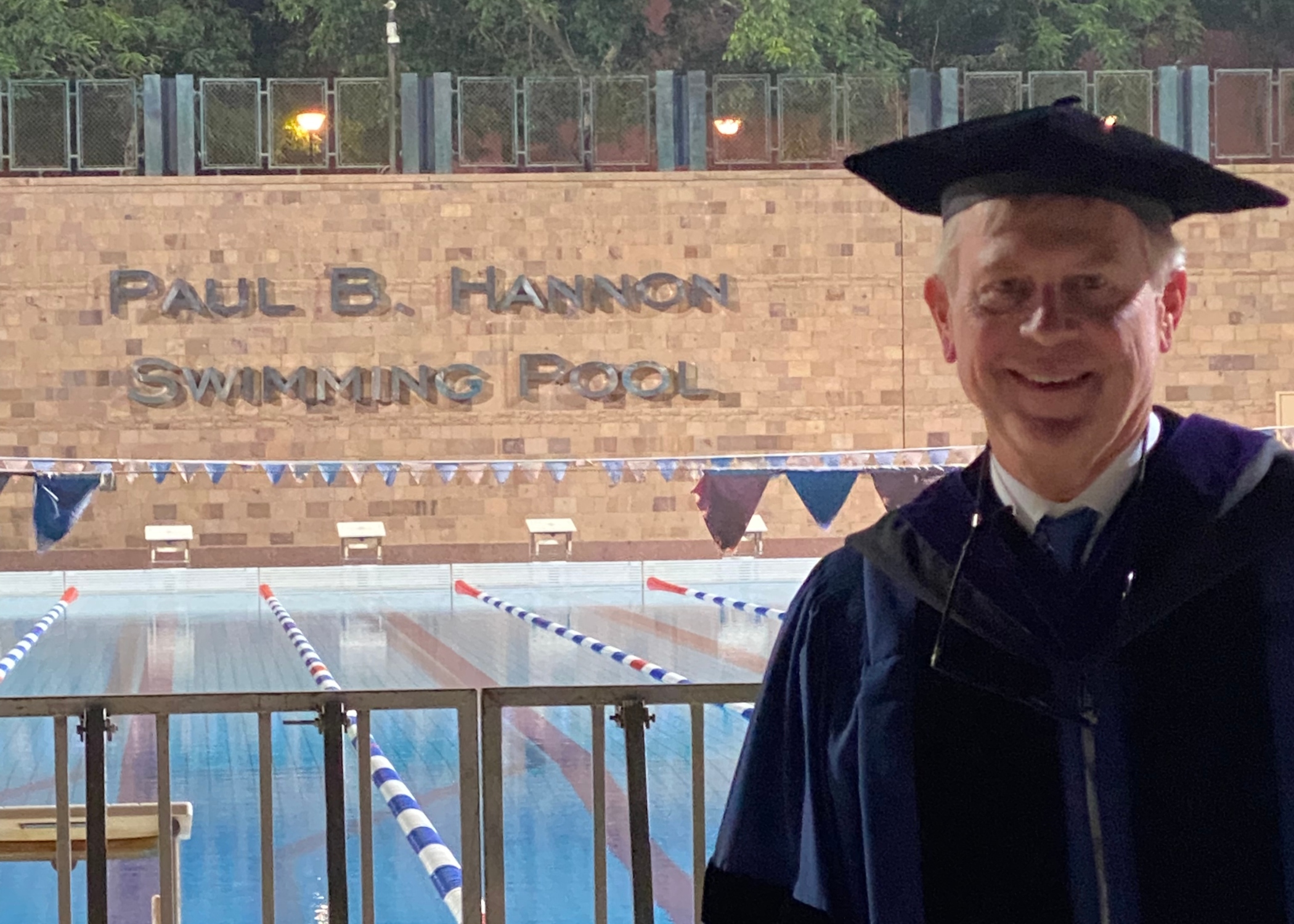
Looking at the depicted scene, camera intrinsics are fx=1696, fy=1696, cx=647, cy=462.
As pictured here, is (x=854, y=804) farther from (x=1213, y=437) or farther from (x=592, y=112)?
(x=592, y=112)

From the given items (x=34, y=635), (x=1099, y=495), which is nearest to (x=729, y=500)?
(x=34, y=635)

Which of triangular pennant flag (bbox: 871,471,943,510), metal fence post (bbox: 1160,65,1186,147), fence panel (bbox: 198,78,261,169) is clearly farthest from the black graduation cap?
metal fence post (bbox: 1160,65,1186,147)

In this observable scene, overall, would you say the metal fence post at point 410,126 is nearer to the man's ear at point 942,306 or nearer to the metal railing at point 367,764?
the metal railing at point 367,764

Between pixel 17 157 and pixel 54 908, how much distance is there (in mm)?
17844

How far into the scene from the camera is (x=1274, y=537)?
1784 millimetres

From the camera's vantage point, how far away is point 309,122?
884 inches

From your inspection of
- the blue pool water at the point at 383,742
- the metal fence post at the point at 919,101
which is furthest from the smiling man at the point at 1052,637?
the metal fence post at the point at 919,101

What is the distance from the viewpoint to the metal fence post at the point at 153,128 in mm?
22016

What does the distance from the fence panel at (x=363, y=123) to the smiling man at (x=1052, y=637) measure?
21.1 meters

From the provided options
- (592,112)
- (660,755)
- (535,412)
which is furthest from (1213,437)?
(592,112)

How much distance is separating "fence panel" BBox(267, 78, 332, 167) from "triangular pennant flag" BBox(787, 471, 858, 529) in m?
10.4

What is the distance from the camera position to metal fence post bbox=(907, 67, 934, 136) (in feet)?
75.9

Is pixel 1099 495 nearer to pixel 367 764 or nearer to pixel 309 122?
pixel 367 764

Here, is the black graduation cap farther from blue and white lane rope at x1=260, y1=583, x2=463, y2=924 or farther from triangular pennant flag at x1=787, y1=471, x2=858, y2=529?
triangular pennant flag at x1=787, y1=471, x2=858, y2=529
